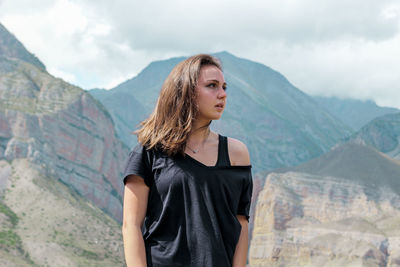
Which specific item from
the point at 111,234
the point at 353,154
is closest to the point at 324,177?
the point at 353,154

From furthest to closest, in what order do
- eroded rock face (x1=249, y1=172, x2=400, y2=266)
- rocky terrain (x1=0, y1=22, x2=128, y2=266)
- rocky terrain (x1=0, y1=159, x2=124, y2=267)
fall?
eroded rock face (x1=249, y1=172, x2=400, y2=266)
rocky terrain (x1=0, y1=22, x2=128, y2=266)
rocky terrain (x1=0, y1=159, x2=124, y2=267)

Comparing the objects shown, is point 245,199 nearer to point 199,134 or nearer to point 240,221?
point 240,221

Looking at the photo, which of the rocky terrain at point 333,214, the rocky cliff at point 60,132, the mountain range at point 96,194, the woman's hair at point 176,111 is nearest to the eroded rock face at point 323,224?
the rocky terrain at point 333,214

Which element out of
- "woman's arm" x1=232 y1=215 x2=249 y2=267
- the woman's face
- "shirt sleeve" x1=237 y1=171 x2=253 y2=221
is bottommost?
"woman's arm" x1=232 y1=215 x2=249 y2=267

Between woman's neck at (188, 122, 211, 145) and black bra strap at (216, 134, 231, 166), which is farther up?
woman's neck at (188, 122, 211, 145)

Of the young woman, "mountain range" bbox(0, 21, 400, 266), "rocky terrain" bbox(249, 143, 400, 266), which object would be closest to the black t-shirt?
the young woman

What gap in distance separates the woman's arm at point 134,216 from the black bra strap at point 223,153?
2.11 feet

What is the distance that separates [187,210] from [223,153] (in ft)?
1.97

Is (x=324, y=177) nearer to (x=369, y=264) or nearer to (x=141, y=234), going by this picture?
(x=369, y=264)

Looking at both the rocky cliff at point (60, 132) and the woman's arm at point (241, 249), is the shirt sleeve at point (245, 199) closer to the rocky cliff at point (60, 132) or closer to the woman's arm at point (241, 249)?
the woman's arm at point (241, 249)

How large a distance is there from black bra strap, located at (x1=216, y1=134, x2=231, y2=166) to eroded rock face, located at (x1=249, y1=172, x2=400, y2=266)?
11699 cm

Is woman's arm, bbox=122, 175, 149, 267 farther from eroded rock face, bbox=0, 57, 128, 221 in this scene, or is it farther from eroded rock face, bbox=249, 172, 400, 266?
eroded rock face, bbox=249, 172, 400, 266

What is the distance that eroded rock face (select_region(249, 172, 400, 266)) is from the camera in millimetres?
121688

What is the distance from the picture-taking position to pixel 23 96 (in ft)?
427
